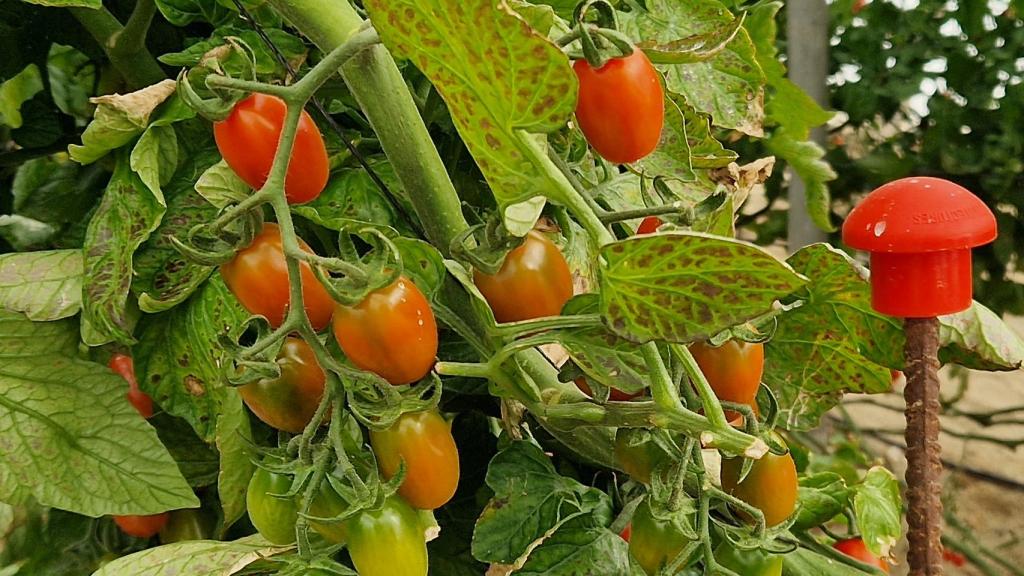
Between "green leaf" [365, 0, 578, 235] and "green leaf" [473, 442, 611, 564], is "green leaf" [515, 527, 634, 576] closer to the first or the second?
"green leaf" [473, 442, 611, 564]

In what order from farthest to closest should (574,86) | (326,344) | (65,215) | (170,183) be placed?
(65,215), (170,183), (326,344), (574,86)

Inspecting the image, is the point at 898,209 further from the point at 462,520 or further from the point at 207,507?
the point at 207,507

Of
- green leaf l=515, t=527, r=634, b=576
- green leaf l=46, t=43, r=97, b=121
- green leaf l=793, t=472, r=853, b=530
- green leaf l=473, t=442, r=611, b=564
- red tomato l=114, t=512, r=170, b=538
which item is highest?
green leaf l=46, t=43, r=97, b=121

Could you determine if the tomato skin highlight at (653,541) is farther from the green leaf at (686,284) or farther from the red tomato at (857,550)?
the red tomato at (857,550)

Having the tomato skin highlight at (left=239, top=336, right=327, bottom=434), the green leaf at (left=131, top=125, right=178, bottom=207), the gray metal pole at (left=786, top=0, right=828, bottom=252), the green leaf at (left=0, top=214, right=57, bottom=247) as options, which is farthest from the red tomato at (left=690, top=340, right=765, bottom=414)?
the gray metal pole at (left=786, top=0, right=828, bottom=252)

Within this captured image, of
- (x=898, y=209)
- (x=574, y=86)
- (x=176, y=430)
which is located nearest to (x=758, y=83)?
(x=898, y=209)
